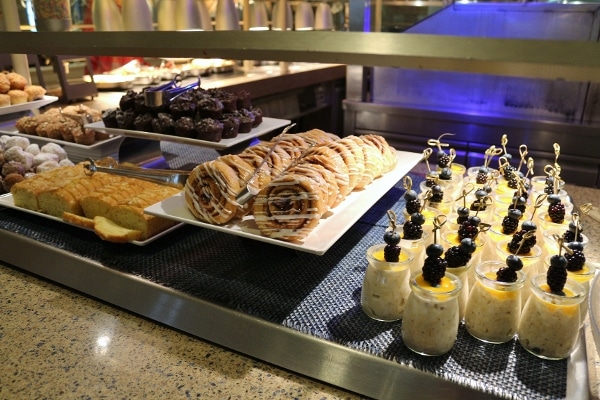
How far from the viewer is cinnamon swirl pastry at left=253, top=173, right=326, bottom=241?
3.65 feet

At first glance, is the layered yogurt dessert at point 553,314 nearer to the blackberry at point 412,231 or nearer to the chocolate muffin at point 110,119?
the blackberry at point 412,231

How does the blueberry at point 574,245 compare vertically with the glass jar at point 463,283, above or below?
above

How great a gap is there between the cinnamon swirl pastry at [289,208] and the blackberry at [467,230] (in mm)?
316

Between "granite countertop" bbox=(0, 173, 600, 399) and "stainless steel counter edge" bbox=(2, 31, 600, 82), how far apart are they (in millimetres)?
602

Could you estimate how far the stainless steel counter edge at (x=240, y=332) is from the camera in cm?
89

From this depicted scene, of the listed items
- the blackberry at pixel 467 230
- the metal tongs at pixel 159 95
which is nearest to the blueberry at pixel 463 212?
the blackberry at pixel 467 230

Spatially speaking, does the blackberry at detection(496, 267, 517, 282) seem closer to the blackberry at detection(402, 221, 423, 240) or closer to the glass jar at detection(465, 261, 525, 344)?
the glass jar at detection(465, 261, 525, 344)

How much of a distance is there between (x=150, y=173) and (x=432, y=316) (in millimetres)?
1009

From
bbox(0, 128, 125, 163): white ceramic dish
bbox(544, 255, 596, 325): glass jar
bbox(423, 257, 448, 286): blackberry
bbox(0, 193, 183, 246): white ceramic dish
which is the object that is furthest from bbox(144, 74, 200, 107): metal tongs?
bbox(544, 255, 596, 325): glass jar

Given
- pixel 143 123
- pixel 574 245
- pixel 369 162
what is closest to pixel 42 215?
pixel 143 123

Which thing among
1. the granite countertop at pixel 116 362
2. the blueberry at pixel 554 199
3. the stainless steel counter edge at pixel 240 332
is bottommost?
the granite countertop at pixel 116 362

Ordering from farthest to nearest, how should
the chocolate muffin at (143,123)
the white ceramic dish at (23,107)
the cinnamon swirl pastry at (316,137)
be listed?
the white ceramic dish at (23,107) < the chocolate muffin at (143,123) < the cinnamon swirl pastry at (316,137)

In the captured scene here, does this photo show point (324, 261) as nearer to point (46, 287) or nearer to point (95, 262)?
point (95, 262)

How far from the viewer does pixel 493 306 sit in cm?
92
